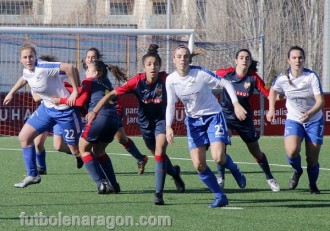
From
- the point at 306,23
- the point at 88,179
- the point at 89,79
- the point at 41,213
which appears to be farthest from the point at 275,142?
the point at 306,23

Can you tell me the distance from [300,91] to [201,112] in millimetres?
1868

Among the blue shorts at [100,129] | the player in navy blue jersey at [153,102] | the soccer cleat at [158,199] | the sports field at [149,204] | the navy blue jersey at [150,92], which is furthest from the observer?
the blue shorts at [100,129]

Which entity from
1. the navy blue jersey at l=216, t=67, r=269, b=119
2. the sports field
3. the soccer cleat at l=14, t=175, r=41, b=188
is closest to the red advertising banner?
the sports field

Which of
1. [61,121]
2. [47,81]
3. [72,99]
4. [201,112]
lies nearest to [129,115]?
[61,121]

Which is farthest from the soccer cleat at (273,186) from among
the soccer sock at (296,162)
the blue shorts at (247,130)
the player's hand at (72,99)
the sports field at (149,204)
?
the player's hand at (72,99)

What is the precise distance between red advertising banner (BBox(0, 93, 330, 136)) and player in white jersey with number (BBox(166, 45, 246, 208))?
1284cm

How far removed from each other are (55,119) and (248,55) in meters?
2.69

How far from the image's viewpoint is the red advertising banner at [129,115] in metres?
23.2

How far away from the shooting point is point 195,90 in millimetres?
10398

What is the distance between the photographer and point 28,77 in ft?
40.3

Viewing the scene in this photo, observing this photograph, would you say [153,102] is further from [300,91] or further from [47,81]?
[300,91]

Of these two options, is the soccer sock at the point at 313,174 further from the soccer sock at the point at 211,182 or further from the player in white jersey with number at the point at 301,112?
the soccer sock at the point at 211,182

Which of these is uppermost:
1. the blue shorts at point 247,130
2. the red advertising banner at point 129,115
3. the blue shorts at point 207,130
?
the blue shorts at point 207,130

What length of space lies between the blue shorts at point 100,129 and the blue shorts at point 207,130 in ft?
4.53
